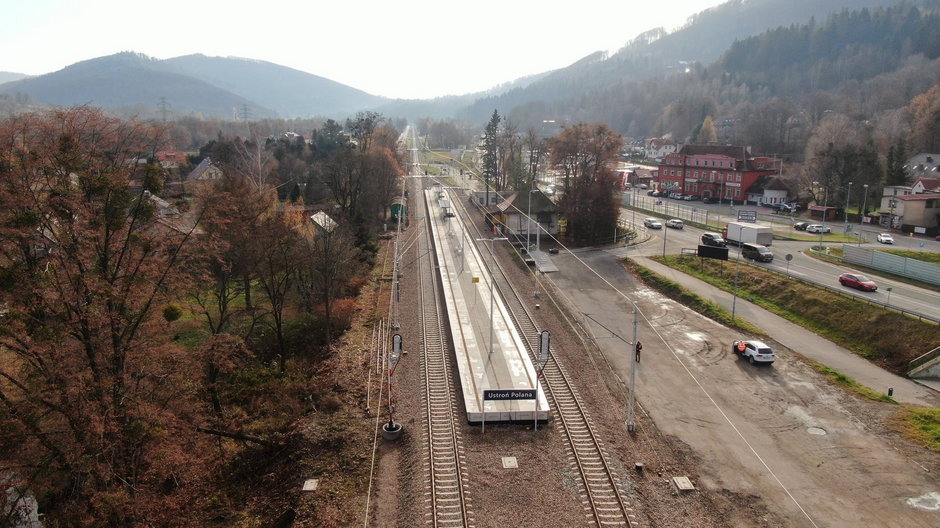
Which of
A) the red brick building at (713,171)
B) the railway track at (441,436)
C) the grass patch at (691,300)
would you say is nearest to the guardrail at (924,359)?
the grass patch at (691,300)

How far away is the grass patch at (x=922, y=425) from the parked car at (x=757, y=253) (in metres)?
18.1

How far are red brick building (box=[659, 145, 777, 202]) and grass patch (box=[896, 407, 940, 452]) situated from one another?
1901 inches

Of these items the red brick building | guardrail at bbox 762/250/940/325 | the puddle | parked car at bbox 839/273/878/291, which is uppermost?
the red brick building

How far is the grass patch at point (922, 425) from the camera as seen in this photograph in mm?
18016

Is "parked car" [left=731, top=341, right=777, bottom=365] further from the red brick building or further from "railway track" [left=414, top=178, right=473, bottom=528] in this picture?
the red brick building

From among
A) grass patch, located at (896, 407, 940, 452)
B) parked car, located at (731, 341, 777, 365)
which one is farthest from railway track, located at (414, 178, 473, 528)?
grass patch, located at (896, 407, 940, 452)

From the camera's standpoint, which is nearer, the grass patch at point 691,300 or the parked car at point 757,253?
the grass patch at point 691,300

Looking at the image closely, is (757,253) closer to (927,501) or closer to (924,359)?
(924,359)

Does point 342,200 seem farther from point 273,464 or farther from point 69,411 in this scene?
point 69,411

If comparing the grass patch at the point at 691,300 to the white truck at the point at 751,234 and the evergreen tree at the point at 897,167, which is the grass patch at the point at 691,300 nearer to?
the white truck at the point at 751,234

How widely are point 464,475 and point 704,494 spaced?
6300 millimetres

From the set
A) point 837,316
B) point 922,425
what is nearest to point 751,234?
point 837,316

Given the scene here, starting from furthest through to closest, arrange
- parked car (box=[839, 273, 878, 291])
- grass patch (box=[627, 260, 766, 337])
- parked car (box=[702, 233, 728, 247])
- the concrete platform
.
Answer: parked car (box=[702, 233, 728, 247])
parked car (box=[839, 273, 878, 291])
grass patch (box=[627, 260, 766, 337])
the concrete platform

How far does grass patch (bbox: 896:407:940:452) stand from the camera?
1802 cm
